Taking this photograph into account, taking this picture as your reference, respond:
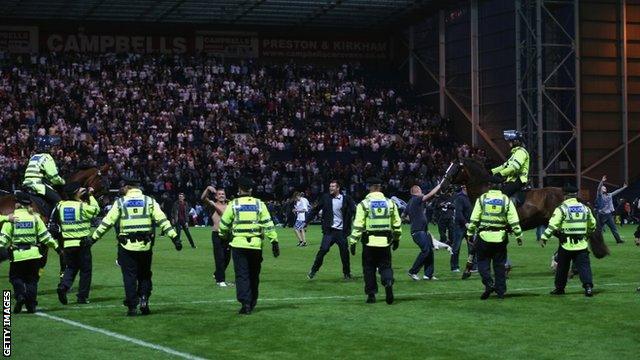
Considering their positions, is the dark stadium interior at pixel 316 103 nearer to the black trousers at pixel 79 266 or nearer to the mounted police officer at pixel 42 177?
the mounted police officer at pixel 42 177

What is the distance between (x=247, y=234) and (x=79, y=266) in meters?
3.62

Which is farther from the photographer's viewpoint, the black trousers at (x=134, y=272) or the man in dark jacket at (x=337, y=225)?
the man in dark jacket at (x=337, y=225)

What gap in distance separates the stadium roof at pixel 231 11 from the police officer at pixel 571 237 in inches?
1643

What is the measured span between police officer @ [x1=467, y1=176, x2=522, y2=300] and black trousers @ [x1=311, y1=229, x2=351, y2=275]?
4.62 meters

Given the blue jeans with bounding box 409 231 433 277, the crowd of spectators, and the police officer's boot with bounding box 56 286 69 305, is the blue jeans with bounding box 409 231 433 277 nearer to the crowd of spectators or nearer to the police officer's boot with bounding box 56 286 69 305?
the police officer's boot with bounding box 56 286 69 305

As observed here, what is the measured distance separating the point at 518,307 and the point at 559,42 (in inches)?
1539

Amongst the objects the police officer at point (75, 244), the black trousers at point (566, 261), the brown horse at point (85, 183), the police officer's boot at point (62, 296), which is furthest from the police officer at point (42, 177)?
the black trousers at point (566, 261)

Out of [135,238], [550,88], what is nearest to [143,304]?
[135,238]

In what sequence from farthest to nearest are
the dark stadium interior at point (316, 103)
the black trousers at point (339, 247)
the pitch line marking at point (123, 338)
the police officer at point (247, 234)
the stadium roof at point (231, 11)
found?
the stadium roof at point (231, 11), the dark stadium interior at point (316, 103), the black trousers at point (339, 247), the police officer at point (247, 234), the pitch line marking at point (123, 338)

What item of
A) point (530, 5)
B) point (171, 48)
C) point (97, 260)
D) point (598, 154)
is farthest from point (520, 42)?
point (97, 260)

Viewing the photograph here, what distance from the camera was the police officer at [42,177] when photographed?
20.7 meters

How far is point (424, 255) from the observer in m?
22.4

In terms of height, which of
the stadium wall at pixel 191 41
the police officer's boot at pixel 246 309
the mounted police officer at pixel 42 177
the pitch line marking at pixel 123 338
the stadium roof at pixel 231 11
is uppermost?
the stadium roof at pixel 231 11

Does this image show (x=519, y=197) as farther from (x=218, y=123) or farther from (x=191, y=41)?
(x=191, y=41)
